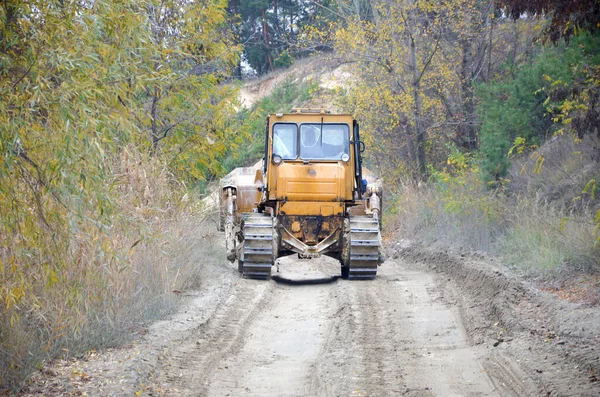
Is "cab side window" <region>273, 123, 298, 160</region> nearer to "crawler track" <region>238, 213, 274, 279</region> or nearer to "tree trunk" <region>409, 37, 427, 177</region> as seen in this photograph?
"crawler track" <region>238, 213, 274, 279</region>

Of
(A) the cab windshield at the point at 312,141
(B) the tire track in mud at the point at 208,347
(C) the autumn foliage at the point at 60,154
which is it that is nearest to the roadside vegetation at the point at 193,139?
(C) the autumn foliage at the point at 60,154

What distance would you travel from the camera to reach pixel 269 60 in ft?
189

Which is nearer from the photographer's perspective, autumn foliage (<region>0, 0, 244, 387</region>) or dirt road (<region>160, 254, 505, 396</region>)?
autumn foliage (<region>0, 0, 244, 387</region>)

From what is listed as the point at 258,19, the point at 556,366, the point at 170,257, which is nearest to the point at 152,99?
the point at 170,257

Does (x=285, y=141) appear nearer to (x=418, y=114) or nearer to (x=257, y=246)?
(x=257, y=246)

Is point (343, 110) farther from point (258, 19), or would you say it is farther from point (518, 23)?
point (258, 19)

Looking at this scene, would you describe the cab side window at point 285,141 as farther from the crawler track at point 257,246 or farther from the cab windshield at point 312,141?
the crawler track at point 257,246

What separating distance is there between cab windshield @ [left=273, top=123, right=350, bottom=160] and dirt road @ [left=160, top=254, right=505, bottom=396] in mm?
3209

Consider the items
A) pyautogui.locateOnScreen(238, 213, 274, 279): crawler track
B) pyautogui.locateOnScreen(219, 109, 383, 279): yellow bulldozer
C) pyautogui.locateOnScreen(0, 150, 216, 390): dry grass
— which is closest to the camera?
pyautogui.locateOnScreen(0, 150, 216, 390): dry grass

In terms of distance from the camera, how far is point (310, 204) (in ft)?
50.9

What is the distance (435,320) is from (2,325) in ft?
19.4

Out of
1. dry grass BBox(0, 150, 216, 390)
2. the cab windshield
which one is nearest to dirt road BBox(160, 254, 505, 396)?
dry grass BBox(0, 150, 216, 390)

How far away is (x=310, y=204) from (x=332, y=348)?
642 centimetres

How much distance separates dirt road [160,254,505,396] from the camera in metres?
7.70
